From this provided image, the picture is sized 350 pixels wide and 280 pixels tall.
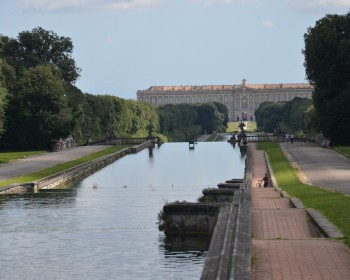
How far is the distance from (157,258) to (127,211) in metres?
10.1

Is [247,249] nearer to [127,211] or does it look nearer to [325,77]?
[127,211]

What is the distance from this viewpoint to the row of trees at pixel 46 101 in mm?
76875

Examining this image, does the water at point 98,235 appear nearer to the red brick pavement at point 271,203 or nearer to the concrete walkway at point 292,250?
the concrete walkway at point 292,250

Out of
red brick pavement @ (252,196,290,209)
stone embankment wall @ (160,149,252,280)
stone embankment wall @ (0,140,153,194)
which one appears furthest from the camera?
stone embankment wall @ (0,140,153,194)

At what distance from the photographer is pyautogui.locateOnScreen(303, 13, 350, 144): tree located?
7144cm

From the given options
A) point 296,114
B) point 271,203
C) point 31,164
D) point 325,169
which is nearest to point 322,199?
point 271,203

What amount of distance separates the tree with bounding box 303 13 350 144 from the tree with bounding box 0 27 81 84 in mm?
26720

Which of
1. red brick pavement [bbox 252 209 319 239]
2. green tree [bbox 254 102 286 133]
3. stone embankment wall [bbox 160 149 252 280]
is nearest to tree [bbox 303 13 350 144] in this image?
stone embankment wall [bbox 160 149 252 280]

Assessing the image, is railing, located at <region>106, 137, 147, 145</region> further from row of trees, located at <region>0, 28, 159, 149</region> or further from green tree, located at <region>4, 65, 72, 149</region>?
green tree, located at <region>4, 65, 72, 149</region>

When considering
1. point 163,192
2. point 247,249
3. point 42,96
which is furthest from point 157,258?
point 42,96

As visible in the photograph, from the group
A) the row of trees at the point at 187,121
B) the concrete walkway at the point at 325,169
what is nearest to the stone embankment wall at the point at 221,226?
the concrete walkway at the point at 325,169

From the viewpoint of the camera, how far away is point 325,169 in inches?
1828

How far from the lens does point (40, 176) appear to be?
149 feet

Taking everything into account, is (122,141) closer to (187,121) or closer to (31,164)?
(31,164)
